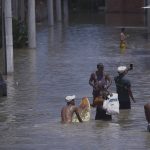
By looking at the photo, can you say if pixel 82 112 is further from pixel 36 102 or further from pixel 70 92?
pixel 70 92

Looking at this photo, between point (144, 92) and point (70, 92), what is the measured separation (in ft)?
7.55

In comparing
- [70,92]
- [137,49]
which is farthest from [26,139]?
[137,49]

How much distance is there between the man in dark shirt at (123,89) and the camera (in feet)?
61.8

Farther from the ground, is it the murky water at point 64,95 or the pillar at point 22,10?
the pillar at point 22,10

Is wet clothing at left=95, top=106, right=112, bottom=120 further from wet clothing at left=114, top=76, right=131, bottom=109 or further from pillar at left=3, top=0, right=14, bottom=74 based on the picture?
pillar at left=3, top=0, right=14, bottom=74

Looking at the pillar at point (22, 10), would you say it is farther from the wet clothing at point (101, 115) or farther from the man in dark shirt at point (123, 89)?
the wet clothing at point (101, 115)

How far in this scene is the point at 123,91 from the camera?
1900 centimetres

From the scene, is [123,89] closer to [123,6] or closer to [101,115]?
[101,115]

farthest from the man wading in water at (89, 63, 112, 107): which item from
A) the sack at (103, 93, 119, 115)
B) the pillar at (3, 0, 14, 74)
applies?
the pillar at (3, 0, 14, 74)

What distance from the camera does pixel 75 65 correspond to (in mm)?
32625

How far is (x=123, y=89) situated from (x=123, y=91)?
0.11m

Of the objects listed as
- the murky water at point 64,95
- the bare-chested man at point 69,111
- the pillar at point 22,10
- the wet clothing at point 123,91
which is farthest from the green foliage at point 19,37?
the bare-chested man at point 69,111

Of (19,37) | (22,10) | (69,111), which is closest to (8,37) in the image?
(69,111)

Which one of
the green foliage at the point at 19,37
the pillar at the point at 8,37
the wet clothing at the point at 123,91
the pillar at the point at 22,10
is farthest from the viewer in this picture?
the pillar at the point at 22,10
